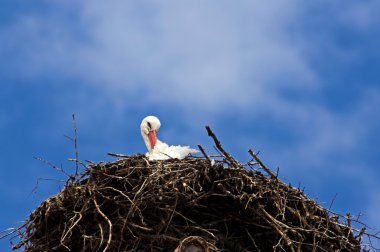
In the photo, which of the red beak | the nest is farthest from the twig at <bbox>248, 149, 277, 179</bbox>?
the red beak

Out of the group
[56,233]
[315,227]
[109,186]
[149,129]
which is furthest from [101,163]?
[149,129]

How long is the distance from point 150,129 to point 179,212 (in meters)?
2.53

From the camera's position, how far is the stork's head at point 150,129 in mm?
8016

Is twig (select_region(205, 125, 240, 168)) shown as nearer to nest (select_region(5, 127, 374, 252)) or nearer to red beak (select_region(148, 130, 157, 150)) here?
nest (select_region(5, 127, 374, 252))

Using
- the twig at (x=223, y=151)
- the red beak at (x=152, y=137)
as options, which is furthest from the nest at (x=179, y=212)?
the red beak at (x=152, y=137)

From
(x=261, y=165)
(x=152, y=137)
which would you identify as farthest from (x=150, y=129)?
(x=261, y=165)

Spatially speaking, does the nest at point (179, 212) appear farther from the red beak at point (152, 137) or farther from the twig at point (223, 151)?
the red beak at point (152, 137)

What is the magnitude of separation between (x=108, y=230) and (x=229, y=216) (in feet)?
2.43

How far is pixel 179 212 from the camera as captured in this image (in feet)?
18.3

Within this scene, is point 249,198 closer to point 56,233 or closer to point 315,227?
point 315,227

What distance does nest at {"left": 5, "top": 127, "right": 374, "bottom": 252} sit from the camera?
217 inches

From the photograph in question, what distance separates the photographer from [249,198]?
5.50 m

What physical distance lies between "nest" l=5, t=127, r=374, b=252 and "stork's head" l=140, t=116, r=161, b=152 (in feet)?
7.18

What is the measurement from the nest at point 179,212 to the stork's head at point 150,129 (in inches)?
86.2
